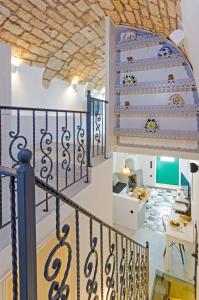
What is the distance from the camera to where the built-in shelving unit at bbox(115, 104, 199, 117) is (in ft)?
12.5

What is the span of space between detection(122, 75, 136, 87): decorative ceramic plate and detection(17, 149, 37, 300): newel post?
12.5 ft

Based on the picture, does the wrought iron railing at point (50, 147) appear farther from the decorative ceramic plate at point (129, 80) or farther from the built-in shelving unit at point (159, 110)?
the decorative ceramic plate at point (129, 80)

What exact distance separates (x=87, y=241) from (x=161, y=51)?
126 inches

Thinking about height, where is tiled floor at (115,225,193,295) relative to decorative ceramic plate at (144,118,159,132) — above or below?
below

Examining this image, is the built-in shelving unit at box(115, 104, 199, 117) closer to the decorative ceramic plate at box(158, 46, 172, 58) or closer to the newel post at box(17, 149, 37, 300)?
the decorative ceramic plate at box(158, 46, 172, 58)

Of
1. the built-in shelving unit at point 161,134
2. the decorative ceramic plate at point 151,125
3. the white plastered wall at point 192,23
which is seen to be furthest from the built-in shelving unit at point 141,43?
the white plastered wall at point 192,23

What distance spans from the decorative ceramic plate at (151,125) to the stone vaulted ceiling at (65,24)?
1.39 meters

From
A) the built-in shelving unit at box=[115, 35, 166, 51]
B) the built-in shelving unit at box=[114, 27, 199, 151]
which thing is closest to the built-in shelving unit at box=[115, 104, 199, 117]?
the built-in shelving unit at box=[114, 27, 199, 151]

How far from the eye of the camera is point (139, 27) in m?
3.99

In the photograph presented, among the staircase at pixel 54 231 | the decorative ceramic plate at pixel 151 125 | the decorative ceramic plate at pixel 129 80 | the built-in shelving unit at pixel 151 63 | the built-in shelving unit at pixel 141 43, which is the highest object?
the built-in shelving unit at pixel 141 43

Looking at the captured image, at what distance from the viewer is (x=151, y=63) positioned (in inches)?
158

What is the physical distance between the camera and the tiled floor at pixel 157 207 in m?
7.48

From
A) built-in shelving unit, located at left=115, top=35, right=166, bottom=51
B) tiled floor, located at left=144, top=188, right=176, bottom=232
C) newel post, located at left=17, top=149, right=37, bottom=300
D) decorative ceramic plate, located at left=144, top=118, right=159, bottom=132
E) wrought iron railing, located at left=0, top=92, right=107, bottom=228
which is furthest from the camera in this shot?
tiled floor, located at left=144, top=188, right=176, bottom=232

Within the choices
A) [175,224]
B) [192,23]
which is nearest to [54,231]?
[192,23]
